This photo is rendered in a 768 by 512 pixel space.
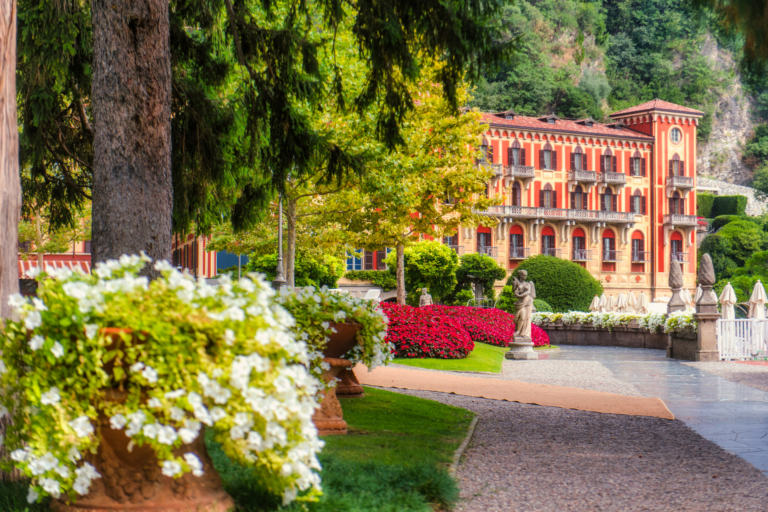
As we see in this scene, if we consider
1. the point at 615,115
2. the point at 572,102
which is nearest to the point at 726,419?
the point at 615,115

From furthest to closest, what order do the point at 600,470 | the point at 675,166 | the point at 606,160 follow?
the point at 675,166, the point at 606,160, the point at 600,470

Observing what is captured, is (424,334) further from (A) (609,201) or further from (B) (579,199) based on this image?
(A) (609,201)

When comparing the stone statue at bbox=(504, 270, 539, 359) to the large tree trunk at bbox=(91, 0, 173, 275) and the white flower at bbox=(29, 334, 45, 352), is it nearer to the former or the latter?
the large tree trunk at bbox=(91, 0, 173, 275)

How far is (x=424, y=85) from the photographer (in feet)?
73.6

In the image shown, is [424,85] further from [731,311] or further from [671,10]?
[671,10]

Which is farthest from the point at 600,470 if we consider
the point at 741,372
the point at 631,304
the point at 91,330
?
the point at 631,304

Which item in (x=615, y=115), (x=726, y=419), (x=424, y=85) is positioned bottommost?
(x=726, y=419)

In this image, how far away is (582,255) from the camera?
60.2 meters

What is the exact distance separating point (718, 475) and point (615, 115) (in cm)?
6482

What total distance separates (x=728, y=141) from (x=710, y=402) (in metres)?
88.3

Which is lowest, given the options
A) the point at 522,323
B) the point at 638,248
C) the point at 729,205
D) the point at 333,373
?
the point at 522,323

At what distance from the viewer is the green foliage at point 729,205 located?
77500 millimetres

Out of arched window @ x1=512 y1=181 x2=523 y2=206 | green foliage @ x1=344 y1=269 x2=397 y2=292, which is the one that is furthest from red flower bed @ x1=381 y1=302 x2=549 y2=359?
arched window @ x1=512 y1=181 x2=523 y2=206

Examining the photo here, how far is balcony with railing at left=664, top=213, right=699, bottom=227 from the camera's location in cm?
6216
